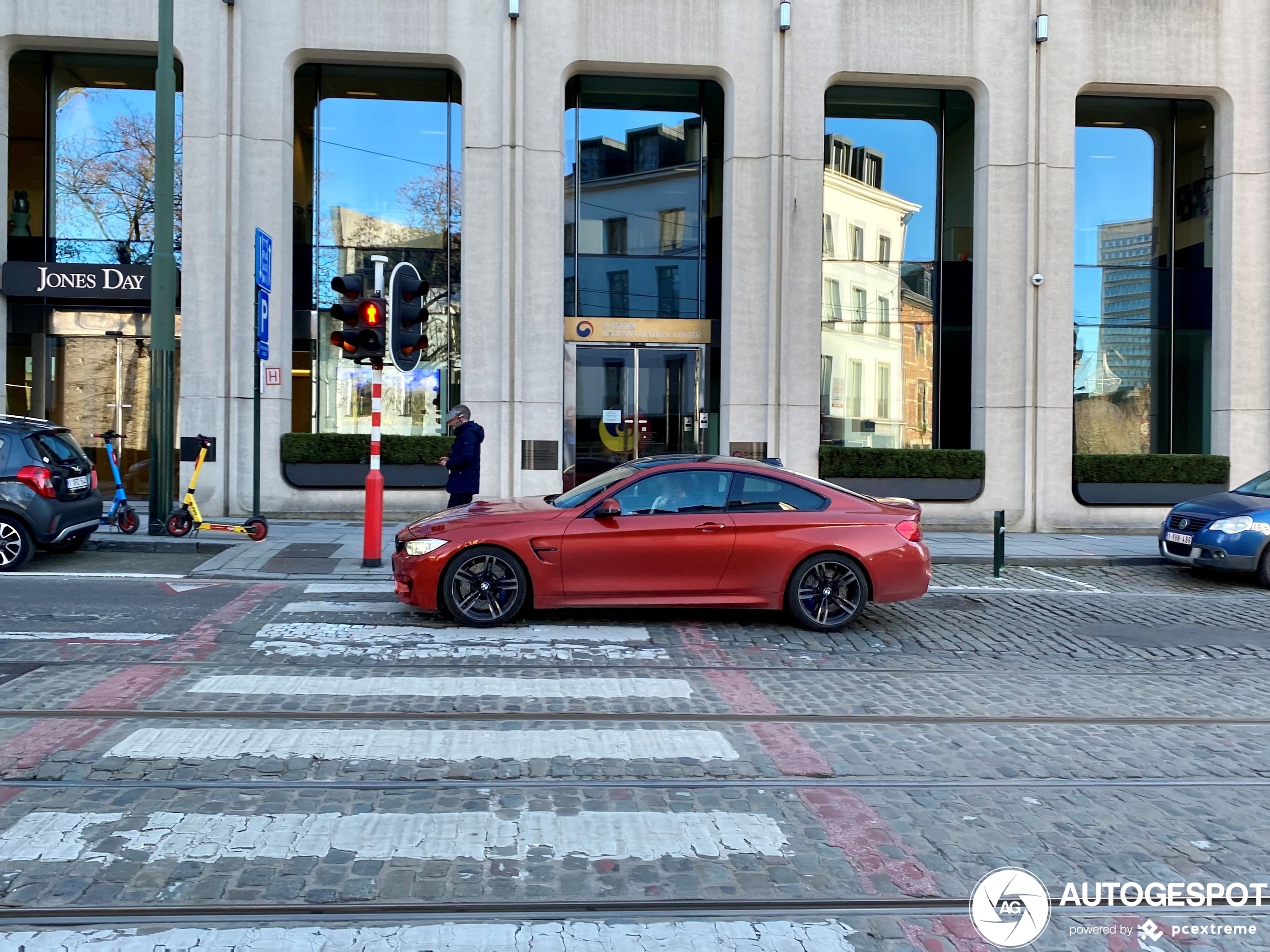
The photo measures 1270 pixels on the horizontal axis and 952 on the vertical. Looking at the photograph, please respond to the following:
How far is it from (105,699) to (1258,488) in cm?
1333

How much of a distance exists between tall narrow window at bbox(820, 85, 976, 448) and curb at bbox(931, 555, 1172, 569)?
4959 millimetres

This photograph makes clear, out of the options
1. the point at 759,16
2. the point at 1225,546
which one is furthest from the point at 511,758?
the point at 759,16

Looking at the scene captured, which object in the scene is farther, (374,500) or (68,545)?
(68,545)

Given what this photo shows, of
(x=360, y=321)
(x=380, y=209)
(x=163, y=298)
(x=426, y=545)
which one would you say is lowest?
(x=426, y=545)

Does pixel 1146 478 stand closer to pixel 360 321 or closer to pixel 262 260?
pixel 360 321

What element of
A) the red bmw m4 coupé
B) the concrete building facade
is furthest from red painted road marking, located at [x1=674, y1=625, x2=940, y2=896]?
the concrete building facade

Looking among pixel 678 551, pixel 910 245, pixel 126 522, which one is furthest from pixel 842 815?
pixel 910 245

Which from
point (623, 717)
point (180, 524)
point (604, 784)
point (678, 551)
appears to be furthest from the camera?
point (180, 524)

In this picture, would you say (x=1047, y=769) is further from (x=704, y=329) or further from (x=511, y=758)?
(x=704, y=329)

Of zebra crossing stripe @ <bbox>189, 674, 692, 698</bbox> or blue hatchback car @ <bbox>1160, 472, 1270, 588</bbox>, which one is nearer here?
zebra crossing stripe @ <bbox>189, 674, 692, 698</bbox>

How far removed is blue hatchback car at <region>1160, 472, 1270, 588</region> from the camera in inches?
473

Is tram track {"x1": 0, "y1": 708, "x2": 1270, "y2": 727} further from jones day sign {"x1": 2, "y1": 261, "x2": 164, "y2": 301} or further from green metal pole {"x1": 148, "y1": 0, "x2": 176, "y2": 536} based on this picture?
jones day sign {"x1": 2, "y1": 261, "x2": 164, "y2": 301}

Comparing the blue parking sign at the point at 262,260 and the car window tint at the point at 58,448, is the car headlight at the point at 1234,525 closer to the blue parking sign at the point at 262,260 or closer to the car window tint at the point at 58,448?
the blue parking sign at the point at 262,260

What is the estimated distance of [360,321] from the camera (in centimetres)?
1189
